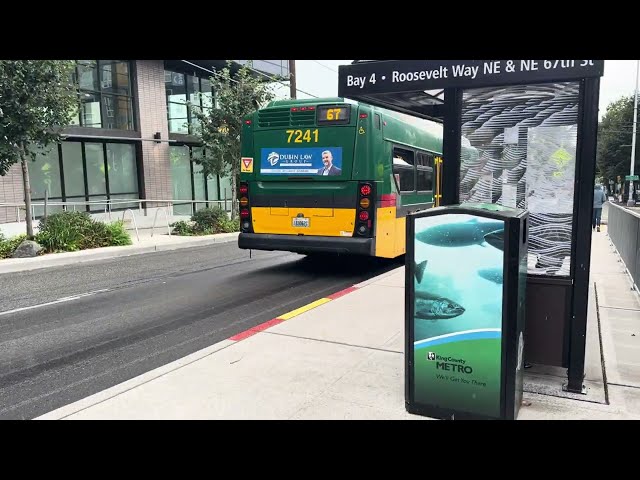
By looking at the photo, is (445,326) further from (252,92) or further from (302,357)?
(252,92)

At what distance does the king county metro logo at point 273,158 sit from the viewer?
9.92 meters

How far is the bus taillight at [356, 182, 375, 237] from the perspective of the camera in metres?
9.25

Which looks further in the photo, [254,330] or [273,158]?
[273,158]

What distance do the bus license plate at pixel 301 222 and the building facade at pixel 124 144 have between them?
11.4 metres

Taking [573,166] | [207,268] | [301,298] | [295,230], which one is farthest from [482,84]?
[207,268]

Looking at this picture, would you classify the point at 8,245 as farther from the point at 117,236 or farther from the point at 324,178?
the point at 324,178

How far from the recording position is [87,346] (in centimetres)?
569

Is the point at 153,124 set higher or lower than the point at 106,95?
lower

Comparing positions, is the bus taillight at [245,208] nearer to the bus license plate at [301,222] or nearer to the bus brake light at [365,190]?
the bus license plate at [301,222]

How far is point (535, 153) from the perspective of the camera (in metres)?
4.16

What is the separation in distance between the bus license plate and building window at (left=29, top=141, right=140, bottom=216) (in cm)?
993

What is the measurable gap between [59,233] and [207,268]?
448 centimetres

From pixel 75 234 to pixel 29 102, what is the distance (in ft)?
10.9

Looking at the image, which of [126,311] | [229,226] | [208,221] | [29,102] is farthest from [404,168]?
[229,226]
